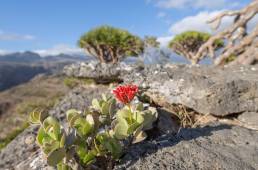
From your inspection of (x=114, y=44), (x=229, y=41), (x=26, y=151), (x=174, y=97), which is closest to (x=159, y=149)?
(x=174, y=97)

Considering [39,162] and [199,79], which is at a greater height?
[199,79]

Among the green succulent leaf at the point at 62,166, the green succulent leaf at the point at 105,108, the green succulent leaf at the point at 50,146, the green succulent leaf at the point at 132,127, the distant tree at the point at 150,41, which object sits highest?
the green succulent leaf at the point at 105,108

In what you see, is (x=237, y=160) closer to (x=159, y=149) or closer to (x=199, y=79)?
(x=159, y=149)

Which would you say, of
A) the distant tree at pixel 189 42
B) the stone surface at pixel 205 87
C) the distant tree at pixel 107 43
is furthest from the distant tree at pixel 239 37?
the distant tree at pixel 189 42

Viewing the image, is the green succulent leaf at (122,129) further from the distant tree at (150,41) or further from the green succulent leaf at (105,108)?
the distant tree at (150,41)

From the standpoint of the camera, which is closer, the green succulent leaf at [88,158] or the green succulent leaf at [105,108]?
the green succulent leaf at [88,158]

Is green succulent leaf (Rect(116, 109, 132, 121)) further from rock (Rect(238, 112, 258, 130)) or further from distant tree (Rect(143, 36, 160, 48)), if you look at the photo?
distant tree (Rect(143, 36, 160, 48))

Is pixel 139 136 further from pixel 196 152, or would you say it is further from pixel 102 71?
pixel 102 71
